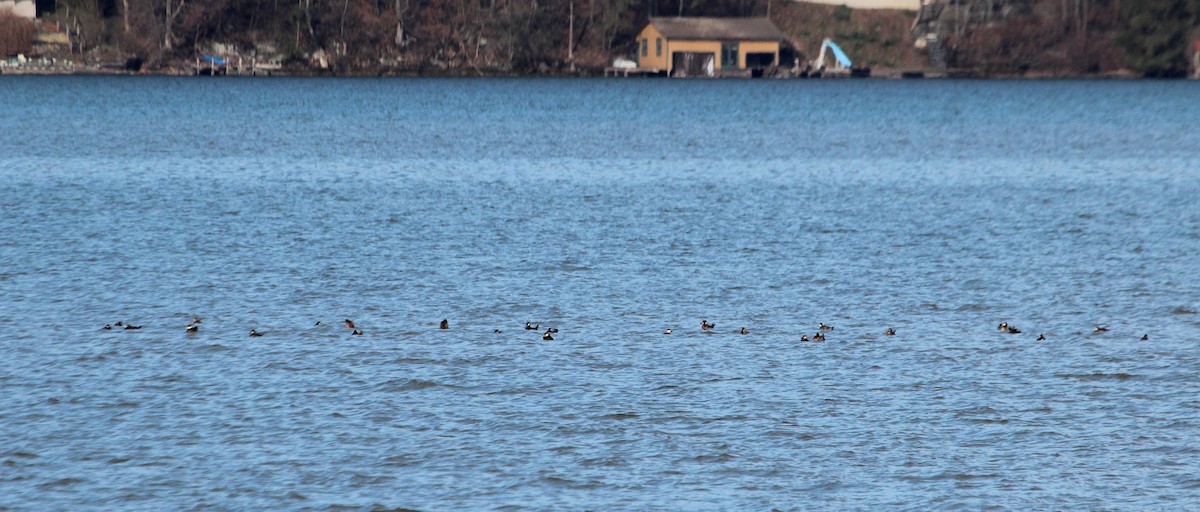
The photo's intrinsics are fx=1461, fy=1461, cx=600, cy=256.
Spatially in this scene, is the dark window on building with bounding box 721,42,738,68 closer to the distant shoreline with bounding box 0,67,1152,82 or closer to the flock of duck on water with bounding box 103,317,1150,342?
the distant shoreline with bounding box 0,67,1152,82

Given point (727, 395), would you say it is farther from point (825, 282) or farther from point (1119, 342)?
point (825, 282)

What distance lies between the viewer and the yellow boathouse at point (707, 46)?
129125mm

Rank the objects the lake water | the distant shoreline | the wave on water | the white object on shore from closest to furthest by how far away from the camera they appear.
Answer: the lake water, the wave on water, the distant shoreline, the white object on shore

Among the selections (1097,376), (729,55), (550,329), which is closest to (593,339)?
(550,329)

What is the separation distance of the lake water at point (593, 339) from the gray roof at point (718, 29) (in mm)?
86647

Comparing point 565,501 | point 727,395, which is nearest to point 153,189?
point 727,395

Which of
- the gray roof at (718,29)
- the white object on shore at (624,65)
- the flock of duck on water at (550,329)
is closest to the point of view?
the flock of duck on water at (550,329)

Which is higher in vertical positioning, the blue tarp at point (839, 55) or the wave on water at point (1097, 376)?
the blue tarp at point (839, 55)

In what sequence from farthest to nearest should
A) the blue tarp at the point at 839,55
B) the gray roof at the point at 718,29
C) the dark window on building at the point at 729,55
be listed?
the blue tarp at the point at 839,55, the dark window on building at the point at 729,55, the gray roof at the point at 718,29

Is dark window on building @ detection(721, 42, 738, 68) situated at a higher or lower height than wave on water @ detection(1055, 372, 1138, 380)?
higher

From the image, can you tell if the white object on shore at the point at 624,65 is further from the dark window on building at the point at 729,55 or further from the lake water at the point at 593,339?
the lake water at the point at 593,339

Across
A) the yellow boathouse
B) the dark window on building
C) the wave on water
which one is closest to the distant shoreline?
the dark window on building

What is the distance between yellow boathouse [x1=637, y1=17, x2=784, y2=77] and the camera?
424 feet

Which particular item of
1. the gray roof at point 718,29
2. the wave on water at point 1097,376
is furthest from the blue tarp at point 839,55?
the wave on water at point 1097,376
